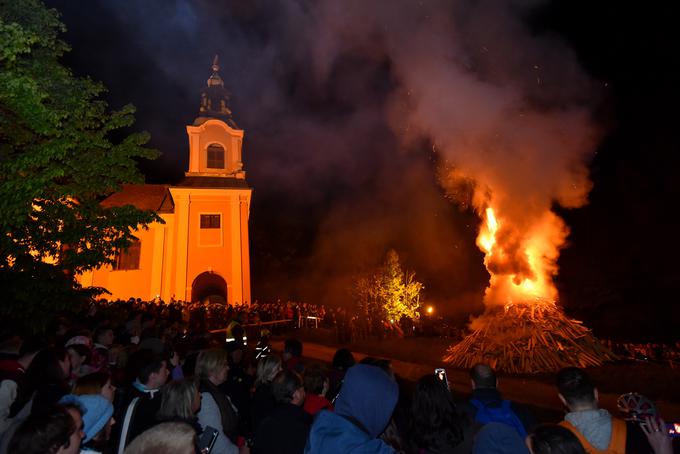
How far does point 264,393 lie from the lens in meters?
4.25

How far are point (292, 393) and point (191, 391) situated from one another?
0.82 meters

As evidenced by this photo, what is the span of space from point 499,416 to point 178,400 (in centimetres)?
259

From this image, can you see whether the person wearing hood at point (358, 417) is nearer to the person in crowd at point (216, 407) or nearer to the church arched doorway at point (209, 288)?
the person in crowd at point (216, 407)

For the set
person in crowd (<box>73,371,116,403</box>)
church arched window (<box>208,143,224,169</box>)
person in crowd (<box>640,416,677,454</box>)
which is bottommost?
person in crowd (<box>640,416,677,454</box>)

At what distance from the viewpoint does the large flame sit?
14.0 metres

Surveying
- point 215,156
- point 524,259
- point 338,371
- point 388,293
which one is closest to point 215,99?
point 215,156

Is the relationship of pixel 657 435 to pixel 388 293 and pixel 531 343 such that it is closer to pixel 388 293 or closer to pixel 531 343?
Answer: pixel 531 343

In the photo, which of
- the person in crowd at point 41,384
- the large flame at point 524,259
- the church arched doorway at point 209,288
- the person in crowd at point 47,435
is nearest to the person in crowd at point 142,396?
the person in crowd at point 41,384

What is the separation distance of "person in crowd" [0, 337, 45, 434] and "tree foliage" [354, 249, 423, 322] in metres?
25.6

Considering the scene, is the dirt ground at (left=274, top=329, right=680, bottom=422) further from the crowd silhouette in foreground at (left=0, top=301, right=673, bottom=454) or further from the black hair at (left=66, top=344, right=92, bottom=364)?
the black hair at (left=66, top=344, right=92, bottom=364)

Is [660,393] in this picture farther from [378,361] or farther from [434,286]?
[434,286]

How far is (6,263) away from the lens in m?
7.02

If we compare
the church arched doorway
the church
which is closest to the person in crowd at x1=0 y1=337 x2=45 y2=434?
the church

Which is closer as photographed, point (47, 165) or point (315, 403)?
point (315, 403)
